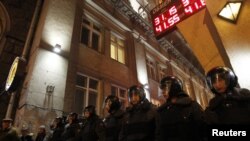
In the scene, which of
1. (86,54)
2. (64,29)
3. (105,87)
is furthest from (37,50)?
(105,87)

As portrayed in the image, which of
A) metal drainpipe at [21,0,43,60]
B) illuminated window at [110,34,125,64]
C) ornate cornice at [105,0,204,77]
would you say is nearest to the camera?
metal drainpipe at [21,0,43,60]

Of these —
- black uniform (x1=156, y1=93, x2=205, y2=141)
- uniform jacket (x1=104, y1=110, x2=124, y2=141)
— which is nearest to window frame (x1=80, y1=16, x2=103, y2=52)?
uniform jacket (x1=104, y1=110, x2=124, y2=141)

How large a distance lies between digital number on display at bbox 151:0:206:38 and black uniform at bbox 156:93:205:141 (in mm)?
4360

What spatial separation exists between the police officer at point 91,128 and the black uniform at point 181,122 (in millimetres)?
1987

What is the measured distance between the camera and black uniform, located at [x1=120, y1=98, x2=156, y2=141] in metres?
3.59

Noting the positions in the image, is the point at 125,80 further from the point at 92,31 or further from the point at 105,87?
the point at 92,31

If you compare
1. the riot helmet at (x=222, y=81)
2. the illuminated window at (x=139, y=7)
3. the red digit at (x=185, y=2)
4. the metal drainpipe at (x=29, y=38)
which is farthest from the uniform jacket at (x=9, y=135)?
the illuminated window at (x=139, y=7)

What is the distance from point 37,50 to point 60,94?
1993 mm

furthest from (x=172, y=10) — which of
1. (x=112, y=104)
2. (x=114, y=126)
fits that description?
(x=114, y=126)

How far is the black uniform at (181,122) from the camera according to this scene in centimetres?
283

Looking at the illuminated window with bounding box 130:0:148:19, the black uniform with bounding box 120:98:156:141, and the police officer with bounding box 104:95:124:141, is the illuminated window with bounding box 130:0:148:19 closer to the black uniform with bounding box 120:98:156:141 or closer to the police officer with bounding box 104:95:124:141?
the police officer with bounding box 104:95:124:141

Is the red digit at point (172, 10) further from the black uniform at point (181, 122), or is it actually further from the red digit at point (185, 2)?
the black uniform at point (181, 122)

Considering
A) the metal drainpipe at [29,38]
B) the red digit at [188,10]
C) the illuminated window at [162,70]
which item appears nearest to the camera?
the red digit at [188,10]

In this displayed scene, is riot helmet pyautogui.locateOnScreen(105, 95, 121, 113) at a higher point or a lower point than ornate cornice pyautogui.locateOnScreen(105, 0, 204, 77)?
lower
